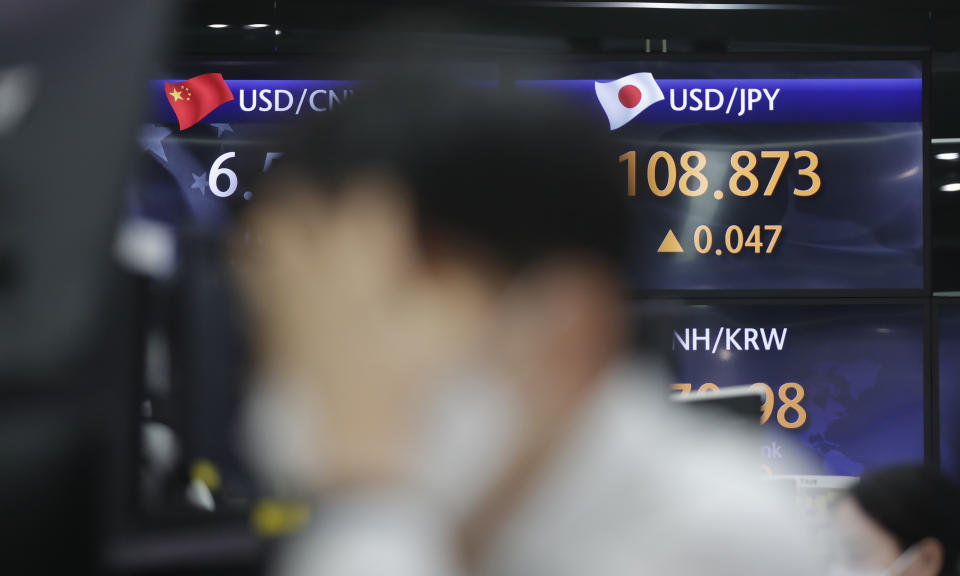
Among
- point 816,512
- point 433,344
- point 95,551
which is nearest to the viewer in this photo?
point 95,551

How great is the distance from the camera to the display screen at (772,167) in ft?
10.5

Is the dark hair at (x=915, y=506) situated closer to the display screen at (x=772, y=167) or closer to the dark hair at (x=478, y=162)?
the display screen at (x=772, y=167)

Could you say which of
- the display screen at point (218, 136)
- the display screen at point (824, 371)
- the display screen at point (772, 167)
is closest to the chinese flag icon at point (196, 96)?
the display screen at point (218, 136)

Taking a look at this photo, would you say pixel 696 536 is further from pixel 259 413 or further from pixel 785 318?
pixel 785 318

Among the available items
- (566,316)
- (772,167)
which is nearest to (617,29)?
(772,167)

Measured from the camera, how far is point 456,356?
1.40 ft

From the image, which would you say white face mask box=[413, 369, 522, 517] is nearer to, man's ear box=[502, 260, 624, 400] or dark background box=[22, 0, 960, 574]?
man's ear box=[502, 260, 624, 400]

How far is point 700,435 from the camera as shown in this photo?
0.52 meters

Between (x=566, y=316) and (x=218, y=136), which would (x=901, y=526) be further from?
(x=218, y=136)

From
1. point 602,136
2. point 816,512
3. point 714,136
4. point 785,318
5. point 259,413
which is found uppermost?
point 602,136

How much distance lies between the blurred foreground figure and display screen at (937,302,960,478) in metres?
3.13

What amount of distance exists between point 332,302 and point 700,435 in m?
0.23

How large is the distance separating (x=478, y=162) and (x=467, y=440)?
131 mm

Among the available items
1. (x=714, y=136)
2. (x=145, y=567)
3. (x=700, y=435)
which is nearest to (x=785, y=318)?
(x=714, y=136)
